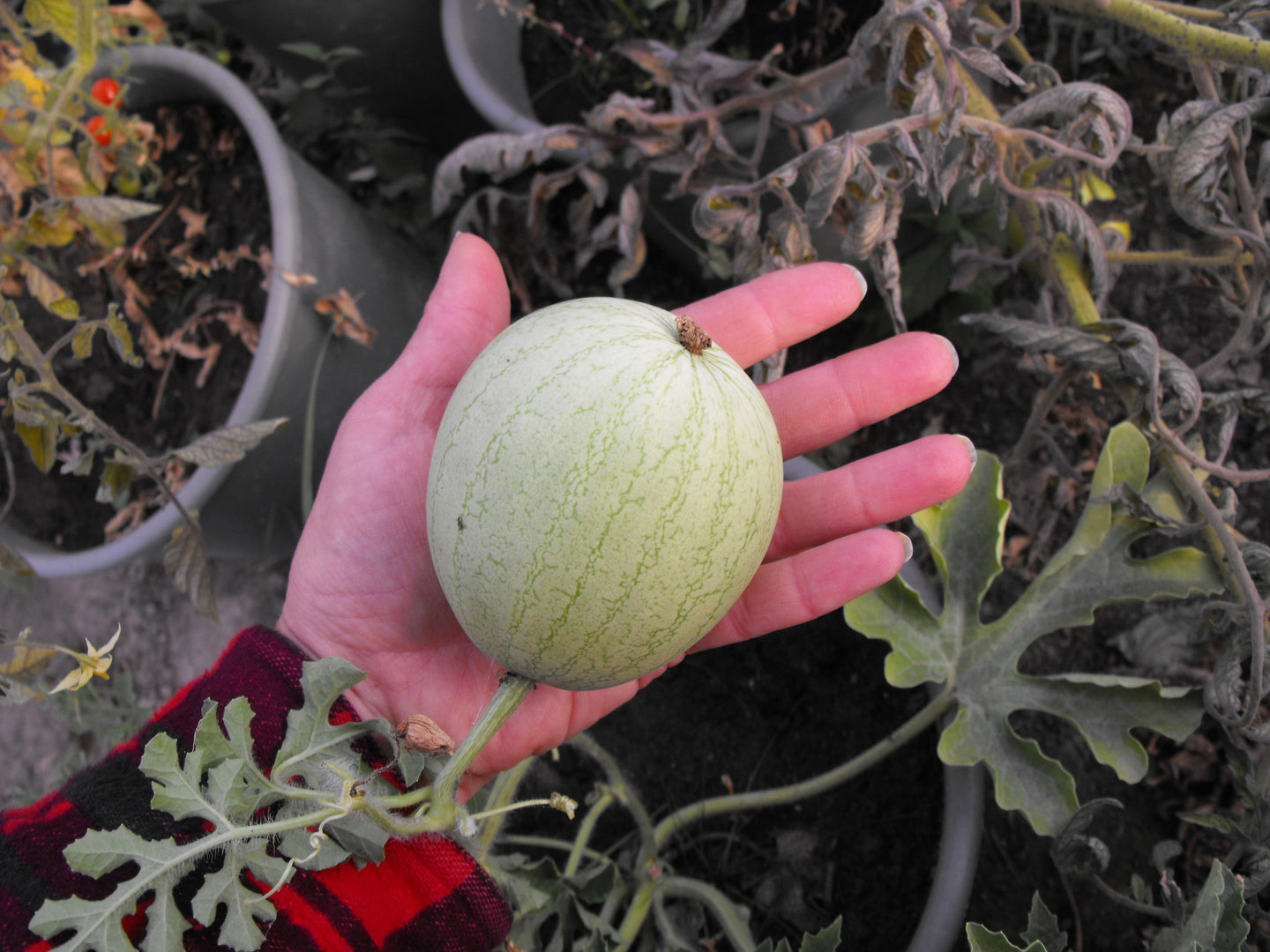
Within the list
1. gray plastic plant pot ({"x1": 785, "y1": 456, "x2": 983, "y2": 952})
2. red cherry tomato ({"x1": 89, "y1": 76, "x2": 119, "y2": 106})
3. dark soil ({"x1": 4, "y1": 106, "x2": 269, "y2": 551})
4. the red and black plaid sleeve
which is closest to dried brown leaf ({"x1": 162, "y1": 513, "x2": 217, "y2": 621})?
the red and black plaid sleeve

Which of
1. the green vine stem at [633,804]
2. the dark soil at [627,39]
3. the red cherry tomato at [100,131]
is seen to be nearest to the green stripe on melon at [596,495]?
the green vine stem at [633,804]

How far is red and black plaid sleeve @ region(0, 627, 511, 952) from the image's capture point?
1.30m

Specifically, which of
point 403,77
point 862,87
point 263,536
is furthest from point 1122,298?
point 263,536

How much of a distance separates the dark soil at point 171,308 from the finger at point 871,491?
1668 mm

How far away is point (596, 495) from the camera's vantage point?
1099 mm

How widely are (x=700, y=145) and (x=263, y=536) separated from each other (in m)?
1.64

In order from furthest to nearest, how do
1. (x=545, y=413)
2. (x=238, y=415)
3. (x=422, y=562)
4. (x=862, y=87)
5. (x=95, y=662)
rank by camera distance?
1. (x=238, y=415)
2. (x=862, y=87)
3. (x=422, y=562)
4. (x=95, y=662)
5. (x=545, y=413)

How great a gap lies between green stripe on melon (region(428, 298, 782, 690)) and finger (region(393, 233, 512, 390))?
1.51 feet

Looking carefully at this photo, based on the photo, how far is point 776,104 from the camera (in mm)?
1964

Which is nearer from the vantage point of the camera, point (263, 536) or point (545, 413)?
point (545, 413)

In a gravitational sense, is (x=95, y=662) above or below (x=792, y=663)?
above

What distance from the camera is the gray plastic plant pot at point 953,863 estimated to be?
5.27ft

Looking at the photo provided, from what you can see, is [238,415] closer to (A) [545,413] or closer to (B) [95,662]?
(B) [95,662]

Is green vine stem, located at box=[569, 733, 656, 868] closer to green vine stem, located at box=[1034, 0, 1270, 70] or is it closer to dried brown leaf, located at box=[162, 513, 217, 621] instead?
dried brown leaf, located at box=[162, 513, 217, 621]
